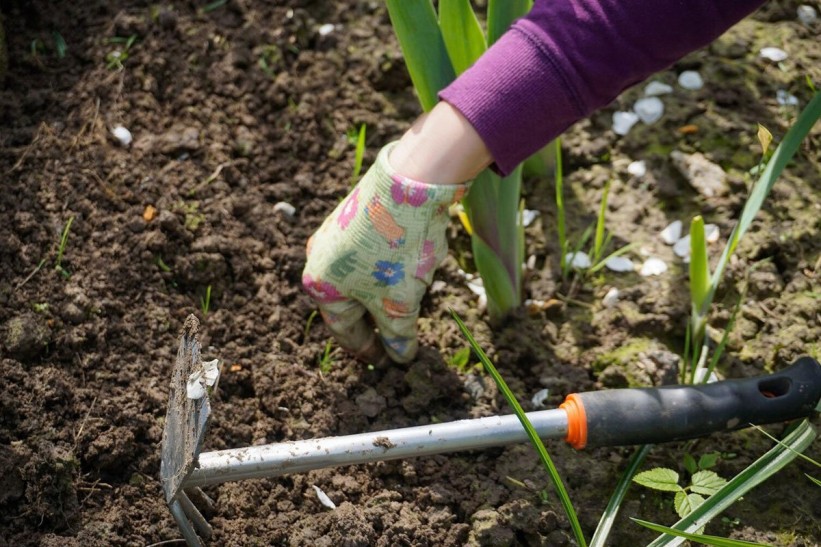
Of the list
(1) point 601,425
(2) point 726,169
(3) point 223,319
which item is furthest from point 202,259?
(2) point 726,169

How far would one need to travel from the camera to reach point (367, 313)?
5.44ft

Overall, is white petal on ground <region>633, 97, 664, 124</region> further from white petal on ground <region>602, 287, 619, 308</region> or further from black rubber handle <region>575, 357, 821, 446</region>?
black rubber handle <region>575, 357, 821, 446</region>

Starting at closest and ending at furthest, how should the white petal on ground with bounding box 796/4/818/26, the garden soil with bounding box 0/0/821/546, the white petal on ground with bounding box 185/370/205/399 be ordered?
the white petal on ground with bounding box 185/370/205/399, the garden soil with bounding box 0/0/821/546, the white petal on ground with bounding box 796/4/818/26

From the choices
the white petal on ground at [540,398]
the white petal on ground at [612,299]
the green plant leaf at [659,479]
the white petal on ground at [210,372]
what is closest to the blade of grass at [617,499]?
the green plant leaf at [659,479]

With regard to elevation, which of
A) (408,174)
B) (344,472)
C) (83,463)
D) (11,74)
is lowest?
(344,472)

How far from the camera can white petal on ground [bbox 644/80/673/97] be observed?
6.49 ft

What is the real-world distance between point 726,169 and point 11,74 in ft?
5.01

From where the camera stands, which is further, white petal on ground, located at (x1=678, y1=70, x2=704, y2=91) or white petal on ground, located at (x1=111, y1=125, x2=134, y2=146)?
white petal on ground, located at (x1=678, y1=70, x2=704, y2=91)

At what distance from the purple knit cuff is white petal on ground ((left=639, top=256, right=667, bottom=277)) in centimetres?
51

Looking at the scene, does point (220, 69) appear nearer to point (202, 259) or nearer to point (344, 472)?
point (202, 259)

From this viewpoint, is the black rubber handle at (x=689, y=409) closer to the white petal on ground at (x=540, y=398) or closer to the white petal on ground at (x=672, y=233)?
the white petal on ground at (x=540, y=398)

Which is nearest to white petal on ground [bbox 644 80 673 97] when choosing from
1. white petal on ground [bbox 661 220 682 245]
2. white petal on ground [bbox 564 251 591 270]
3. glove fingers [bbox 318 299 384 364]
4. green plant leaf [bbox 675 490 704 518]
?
white petal on ground [bbox 661 220 682 245]

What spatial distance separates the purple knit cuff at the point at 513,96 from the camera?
1.30 m

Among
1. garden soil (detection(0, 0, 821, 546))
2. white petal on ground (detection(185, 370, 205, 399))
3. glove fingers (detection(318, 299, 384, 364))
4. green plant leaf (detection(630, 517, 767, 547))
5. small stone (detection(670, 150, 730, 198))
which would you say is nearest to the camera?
green plant leaf (detection(630, 517, 767, 547))
